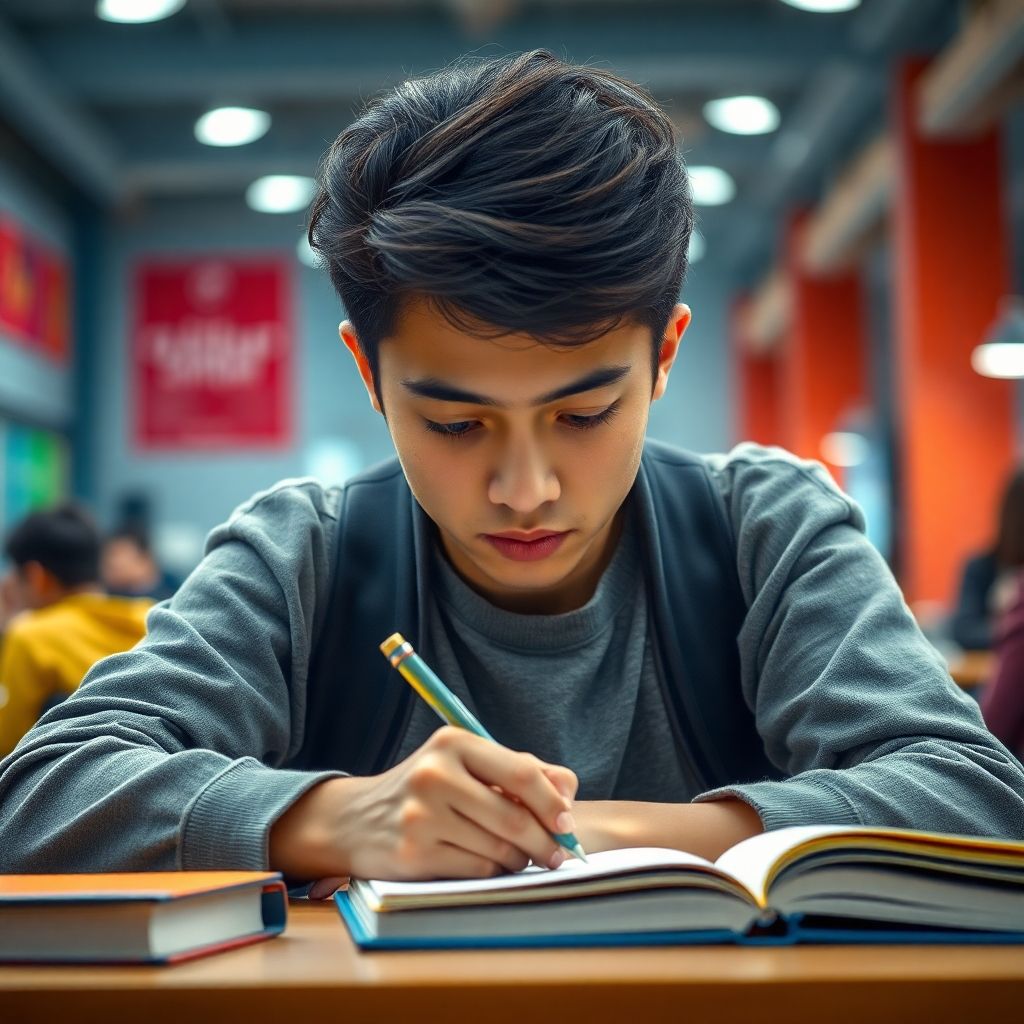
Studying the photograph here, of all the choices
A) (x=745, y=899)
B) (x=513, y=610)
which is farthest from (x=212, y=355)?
(x=745, y=899)

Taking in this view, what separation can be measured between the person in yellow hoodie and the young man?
185 centimetres

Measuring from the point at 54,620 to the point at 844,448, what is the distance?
6.79 meters

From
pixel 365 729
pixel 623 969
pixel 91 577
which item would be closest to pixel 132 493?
pixel 91 577

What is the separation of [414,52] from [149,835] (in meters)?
6.75

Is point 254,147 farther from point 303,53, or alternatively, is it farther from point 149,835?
point 149,835

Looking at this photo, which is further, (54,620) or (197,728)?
(54,620)

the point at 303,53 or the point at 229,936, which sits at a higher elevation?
the point at 303,53

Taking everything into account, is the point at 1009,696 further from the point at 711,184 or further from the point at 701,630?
the point at 711,184

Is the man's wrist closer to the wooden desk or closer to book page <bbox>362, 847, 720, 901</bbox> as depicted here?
book page <bbox>362, 847, 720, 901</bbox>

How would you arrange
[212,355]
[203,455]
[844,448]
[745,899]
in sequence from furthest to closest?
[203,455] < [212,355] < [844,448] < [745,899]

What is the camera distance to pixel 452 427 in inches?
46.0

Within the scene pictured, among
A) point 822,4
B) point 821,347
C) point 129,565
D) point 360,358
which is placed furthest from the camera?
point 821,347

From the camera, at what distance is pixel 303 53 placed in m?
7.29

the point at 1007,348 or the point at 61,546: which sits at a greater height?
the point at 1007,348
